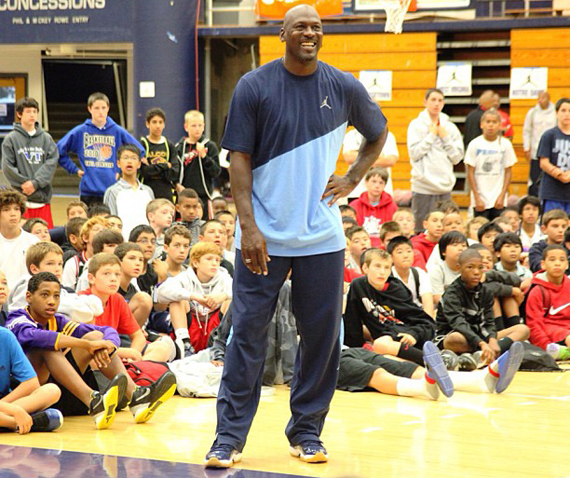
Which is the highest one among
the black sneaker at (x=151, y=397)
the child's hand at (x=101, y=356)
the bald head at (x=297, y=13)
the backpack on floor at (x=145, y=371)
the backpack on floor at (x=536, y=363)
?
the bald head at (x=297, y=13)

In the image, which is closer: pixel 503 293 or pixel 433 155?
pixel 503 293

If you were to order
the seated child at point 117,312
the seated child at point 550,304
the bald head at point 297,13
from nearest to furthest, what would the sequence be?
the bald head at point 297,13 → the seated child at point 117,312 → the seated child at point 550,304

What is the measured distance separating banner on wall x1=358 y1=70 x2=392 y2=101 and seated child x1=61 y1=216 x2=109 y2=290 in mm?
7394

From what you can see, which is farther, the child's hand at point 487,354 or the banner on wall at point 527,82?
the banner on wall at point 527,82

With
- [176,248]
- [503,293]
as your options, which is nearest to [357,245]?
[503,293]

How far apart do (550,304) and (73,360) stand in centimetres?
343

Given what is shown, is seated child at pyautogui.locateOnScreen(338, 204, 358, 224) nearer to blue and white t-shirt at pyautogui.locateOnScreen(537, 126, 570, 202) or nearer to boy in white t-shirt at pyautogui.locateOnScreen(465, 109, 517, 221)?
boy in white t-shirt at pyautogui.locateOnScreen(465, 109, 517, 221)

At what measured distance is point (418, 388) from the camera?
16.5 ft

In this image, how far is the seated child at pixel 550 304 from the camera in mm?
6441

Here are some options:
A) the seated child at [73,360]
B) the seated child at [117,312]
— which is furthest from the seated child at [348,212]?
the seated child at [73,360]

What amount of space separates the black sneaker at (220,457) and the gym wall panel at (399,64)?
9891mm

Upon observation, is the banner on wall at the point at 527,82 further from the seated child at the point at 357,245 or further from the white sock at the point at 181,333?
the white sock at the point at 181,333

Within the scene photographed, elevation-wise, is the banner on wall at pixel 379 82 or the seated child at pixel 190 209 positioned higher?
the banner on wall at pixel 379 82

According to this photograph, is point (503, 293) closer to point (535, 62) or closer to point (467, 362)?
point (467, 362)
